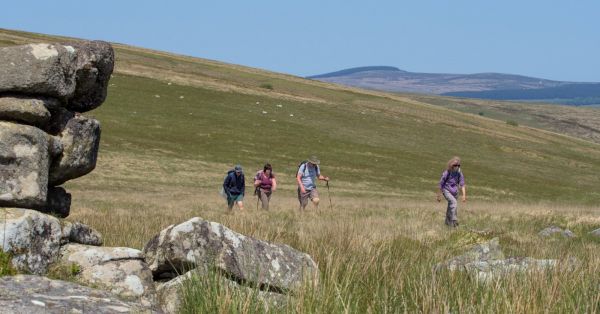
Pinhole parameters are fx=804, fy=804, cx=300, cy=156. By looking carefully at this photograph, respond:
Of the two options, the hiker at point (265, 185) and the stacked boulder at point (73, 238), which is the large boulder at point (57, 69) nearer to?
the stacked boulder at point (73, 238)

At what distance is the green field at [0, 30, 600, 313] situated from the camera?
22.9 feet

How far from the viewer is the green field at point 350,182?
22.9 feet

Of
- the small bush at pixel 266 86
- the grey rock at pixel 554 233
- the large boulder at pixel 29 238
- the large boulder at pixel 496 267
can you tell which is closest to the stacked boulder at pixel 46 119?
the large boulder at pixel 29 238

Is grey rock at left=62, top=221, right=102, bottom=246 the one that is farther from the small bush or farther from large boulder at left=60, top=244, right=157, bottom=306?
the small bush

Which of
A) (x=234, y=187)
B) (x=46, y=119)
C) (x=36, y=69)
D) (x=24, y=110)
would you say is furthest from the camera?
(x=234, y=187)

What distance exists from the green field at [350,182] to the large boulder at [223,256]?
1.50ft

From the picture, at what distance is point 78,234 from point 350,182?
4528cm

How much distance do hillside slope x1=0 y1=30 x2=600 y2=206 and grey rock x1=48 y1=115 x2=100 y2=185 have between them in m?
28.3

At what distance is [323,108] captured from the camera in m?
92.8

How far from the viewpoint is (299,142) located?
228 ft

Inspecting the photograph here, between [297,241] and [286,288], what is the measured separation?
3309 mm

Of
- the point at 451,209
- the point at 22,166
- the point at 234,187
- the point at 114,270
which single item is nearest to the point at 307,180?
the point at 234,187

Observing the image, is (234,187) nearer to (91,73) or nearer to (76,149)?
(91,73)

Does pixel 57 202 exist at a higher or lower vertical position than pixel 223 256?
lower
